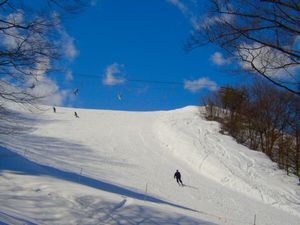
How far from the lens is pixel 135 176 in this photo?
27688mm

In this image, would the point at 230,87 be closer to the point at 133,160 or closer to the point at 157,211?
the point at 133,160

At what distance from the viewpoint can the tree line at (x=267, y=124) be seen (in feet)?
139

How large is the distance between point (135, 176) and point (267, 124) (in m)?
23.2

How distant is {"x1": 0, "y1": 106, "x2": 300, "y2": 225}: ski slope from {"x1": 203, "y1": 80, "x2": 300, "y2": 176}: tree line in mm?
3207

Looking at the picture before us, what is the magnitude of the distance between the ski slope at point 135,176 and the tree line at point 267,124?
321 centimetres

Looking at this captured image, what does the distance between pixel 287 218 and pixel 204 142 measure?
55.5 feet

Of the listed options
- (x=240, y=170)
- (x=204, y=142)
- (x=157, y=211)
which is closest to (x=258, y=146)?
(x=204, y=142)

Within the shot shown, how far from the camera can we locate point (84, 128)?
4691 centimetres

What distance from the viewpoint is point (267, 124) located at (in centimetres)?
4597

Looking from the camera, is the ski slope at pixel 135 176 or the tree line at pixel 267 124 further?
the tree line at pixel 267 124

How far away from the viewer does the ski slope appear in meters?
12.6

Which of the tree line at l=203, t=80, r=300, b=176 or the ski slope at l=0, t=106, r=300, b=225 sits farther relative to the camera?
the tree line at l=203, t=80, r=300, b=176

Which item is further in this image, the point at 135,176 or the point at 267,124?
the point at 267,124

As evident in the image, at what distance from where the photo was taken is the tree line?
4234 centimetres
